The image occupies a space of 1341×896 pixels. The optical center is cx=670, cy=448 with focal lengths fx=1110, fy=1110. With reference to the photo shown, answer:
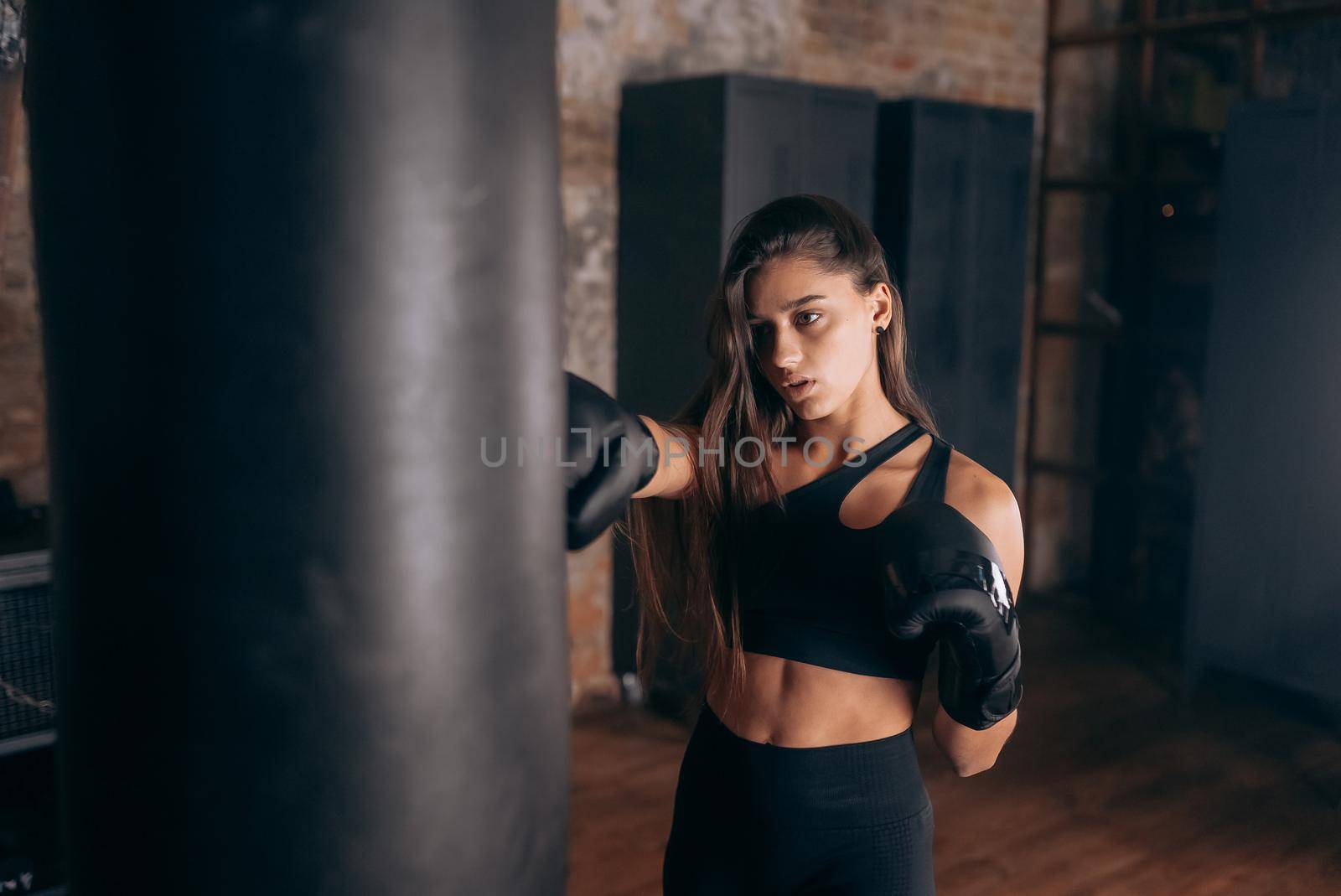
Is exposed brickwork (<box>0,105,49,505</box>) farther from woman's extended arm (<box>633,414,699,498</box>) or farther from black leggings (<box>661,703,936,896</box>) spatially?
black leggings (<box>661,703,936,896</box>)

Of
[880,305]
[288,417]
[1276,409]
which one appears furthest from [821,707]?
[1276,409]

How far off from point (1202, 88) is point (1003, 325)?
1.41 metres

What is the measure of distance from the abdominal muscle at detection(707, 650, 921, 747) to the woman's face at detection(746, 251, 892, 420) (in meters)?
0.32

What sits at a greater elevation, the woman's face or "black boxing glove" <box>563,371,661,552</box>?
the woman's face

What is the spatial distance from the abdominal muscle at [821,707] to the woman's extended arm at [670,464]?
0.25 m

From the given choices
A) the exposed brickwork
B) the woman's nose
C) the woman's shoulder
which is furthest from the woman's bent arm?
the exposed brickwork

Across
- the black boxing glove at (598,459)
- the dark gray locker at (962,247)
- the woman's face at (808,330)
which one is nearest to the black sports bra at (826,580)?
the woman's face at (808,330)

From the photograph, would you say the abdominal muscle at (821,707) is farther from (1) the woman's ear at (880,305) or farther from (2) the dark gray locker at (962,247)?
(2) the dark gray locker at (962,247)

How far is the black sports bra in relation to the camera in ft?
4.38

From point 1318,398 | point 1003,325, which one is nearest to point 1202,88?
point 1003,325

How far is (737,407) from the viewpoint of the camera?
1.46m

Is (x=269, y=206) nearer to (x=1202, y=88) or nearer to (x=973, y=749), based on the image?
(x=973, y=749)

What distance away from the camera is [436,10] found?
0.54 metres

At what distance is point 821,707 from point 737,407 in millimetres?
397
